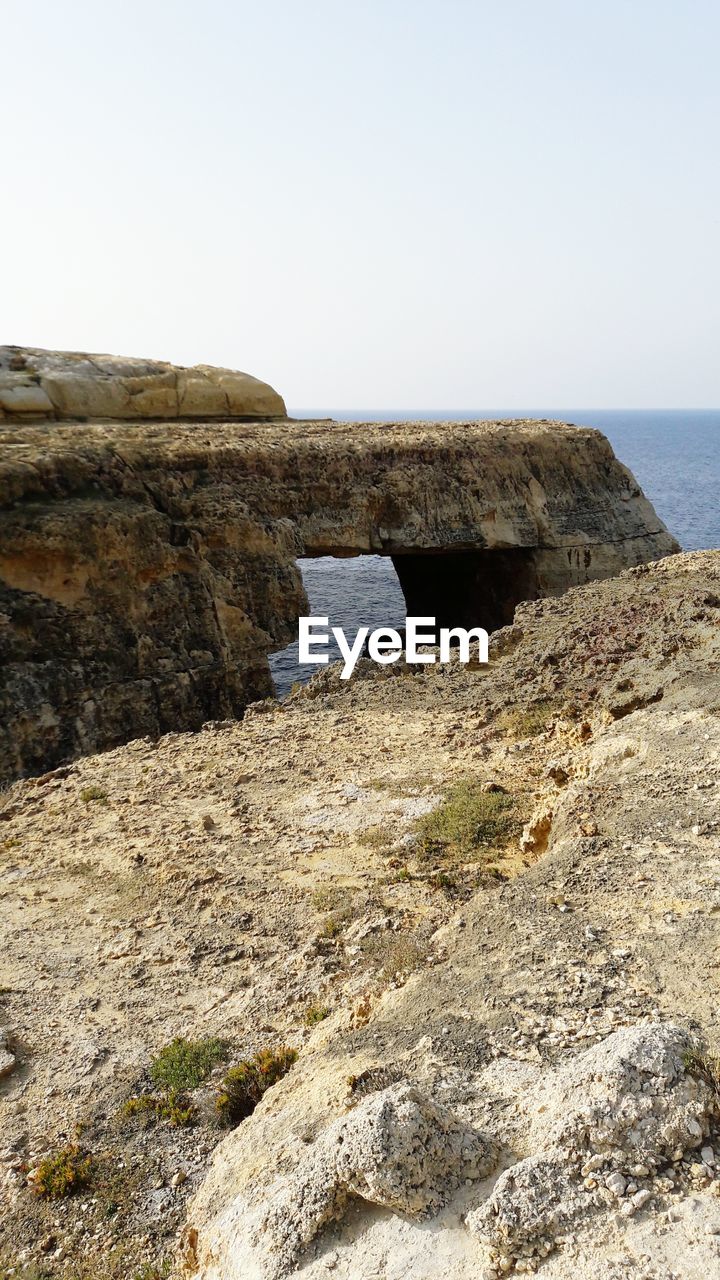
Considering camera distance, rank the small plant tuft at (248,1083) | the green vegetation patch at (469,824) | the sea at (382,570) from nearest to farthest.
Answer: the small plant tuft at (248,1083)
the green vegetation patch at (469,824)
the sea at (382,570)

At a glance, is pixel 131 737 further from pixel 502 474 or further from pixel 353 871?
pixel 502 474

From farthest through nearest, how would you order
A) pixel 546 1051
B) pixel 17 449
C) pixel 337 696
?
pixel 17 449
pixel 337 696
pixel 546 1051

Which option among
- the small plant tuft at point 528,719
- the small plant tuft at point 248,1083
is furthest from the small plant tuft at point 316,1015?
the small plant tuft at point 528,719

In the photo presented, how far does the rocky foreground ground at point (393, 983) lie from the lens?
5641 millimetres

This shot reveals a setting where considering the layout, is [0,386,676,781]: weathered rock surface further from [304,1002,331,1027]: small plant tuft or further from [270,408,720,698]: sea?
[304,1002,331,1027]: small plant tuft

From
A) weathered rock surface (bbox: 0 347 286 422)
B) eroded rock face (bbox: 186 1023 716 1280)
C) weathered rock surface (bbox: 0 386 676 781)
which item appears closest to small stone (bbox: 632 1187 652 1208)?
eroded rock face (bbox: 186 1023 716 1280)

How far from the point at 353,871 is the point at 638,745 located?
151 inches

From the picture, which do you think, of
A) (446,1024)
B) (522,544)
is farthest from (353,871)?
(522,544)

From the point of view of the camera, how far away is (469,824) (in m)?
13.0

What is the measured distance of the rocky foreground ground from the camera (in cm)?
564

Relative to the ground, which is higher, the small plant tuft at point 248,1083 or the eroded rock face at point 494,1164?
the eroded rock face at point 494,1164

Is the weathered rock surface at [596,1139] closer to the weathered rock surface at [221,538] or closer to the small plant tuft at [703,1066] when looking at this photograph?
the small plant tuft at [703,1066]

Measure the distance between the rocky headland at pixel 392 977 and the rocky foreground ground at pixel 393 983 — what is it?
0.09ft

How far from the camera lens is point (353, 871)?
12297 mm
